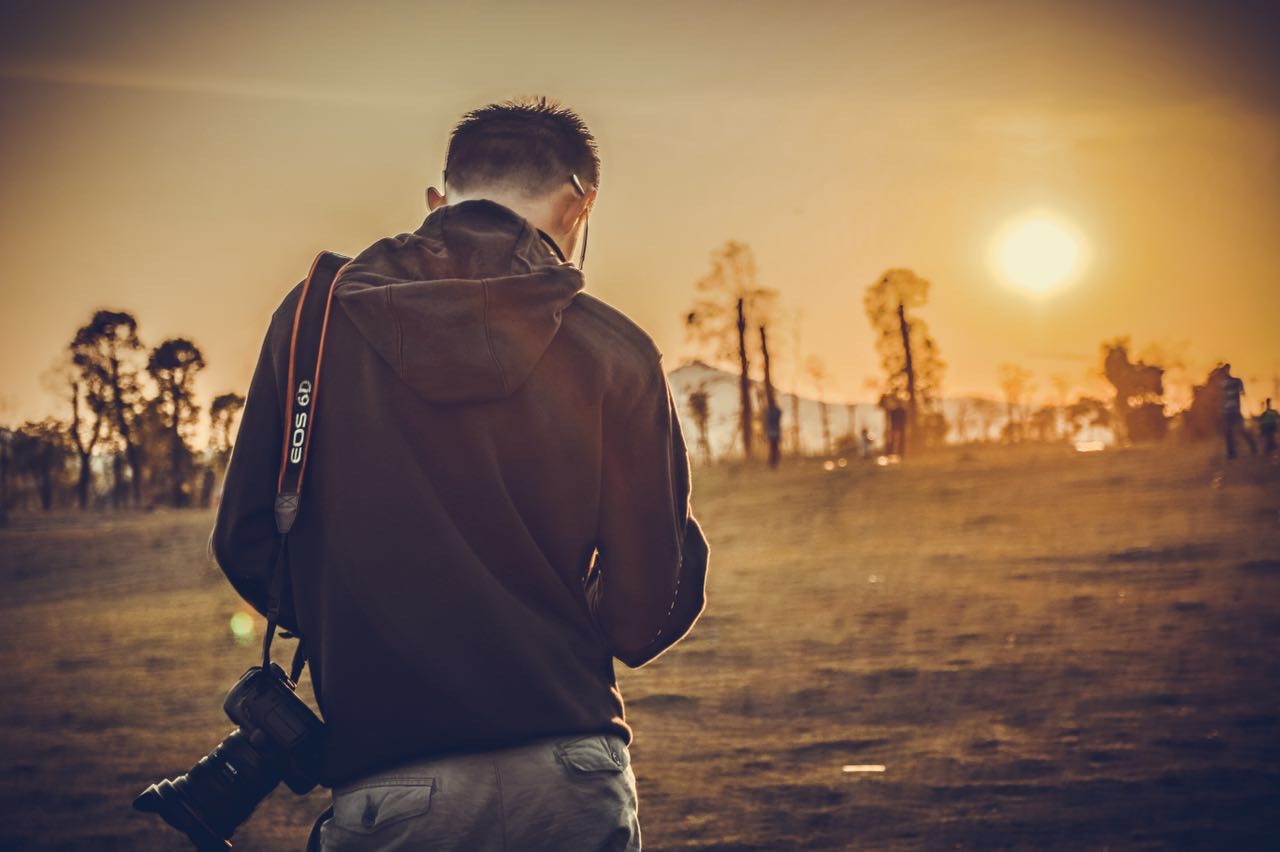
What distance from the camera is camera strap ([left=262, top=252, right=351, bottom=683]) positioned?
2047 mm

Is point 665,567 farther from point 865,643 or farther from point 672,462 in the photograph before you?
point 865,643

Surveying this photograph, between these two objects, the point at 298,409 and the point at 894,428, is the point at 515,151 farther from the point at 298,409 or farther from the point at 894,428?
the point at 894,428

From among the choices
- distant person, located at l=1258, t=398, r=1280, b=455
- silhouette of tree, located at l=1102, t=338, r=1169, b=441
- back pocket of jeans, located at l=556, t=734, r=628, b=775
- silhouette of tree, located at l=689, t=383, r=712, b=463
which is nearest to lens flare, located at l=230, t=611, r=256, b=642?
back pocket of jeans, located at l=556, t=734, r=628, b=775

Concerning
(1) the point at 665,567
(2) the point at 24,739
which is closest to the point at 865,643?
(2) the point at 24,739

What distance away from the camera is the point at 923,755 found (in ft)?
25.4

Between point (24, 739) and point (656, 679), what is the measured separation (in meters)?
5.09

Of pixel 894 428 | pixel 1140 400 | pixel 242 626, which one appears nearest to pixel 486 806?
pixel 242 626

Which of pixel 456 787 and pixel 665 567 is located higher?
pixel 665 567

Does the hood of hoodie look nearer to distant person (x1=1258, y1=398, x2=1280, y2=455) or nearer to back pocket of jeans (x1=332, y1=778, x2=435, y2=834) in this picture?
back pocket of jeans (x1=332, y1=778, x2=435, y2=834)

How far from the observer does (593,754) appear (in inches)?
79.5

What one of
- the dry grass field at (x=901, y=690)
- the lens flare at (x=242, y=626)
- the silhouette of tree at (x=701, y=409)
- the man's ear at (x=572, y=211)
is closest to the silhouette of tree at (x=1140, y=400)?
the silhouette of tree at (x=701, y=409)

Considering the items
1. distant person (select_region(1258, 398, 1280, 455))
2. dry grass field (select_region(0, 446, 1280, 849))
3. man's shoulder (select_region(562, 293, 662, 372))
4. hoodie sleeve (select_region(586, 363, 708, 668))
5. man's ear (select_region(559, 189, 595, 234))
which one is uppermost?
man's ear (select_region(559, 189, 595, 234))

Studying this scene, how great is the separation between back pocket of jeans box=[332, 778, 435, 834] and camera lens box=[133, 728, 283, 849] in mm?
247

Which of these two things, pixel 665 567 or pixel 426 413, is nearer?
pixel 426 413
